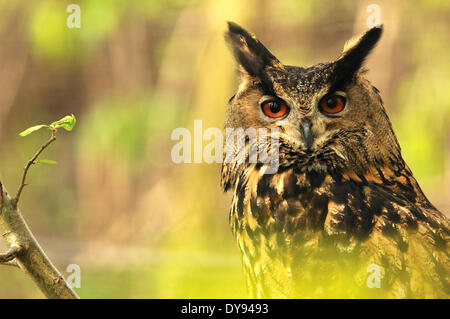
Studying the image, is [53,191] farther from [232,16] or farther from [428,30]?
[428,30]

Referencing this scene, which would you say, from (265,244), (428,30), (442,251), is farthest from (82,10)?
(442,251)

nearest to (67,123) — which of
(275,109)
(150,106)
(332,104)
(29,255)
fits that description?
(29,255)

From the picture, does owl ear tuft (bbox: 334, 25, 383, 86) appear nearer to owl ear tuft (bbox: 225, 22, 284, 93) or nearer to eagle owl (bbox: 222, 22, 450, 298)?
eagle owl (bbox: 222, 22, 450, 298)

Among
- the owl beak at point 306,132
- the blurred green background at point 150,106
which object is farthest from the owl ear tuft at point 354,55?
the blurred green background at point 150,106

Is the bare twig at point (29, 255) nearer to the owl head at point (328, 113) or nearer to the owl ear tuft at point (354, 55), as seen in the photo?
the owl head at point (328, 113)

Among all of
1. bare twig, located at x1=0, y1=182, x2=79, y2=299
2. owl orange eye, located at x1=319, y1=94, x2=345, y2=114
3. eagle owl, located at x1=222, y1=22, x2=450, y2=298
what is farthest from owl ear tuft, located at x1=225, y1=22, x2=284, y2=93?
bare twig, located at x1=0, y1=182, x2=79, y2=299

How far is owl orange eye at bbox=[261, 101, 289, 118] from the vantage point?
1885 millimetres

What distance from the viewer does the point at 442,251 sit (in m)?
1.71

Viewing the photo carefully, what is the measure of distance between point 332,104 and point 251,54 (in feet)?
1.05

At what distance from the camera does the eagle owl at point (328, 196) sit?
166 centimetres

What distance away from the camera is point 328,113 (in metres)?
1.86

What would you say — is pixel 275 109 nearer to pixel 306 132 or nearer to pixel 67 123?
pixel 306 132

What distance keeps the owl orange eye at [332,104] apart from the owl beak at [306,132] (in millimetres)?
76

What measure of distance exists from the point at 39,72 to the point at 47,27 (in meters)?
Result: 2.32
